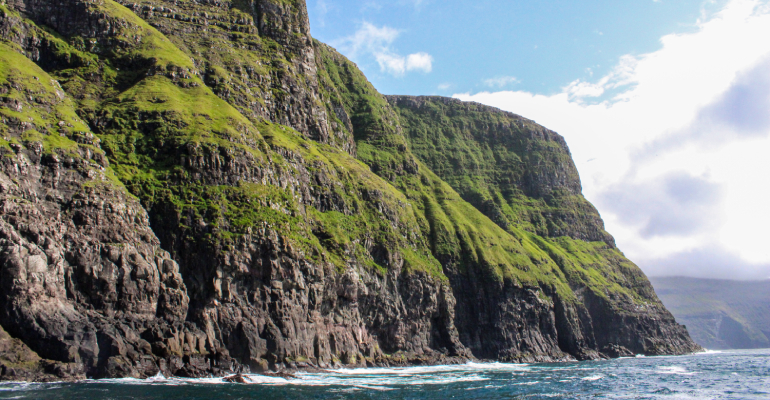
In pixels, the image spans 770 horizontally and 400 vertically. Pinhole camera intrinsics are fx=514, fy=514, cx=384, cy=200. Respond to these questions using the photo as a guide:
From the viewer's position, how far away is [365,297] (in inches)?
4737

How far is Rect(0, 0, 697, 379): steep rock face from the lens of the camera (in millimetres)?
74438

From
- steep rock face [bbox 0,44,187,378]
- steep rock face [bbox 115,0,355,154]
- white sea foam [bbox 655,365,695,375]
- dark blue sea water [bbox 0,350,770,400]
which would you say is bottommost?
white sea foam [bbox 655,365,695,375]

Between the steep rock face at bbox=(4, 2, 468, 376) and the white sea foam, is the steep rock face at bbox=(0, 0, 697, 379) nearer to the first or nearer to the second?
the steep rock face at bbox=(4, 2, 468, 376)

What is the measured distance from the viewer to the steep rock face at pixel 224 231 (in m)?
74.4

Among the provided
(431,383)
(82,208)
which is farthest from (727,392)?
(82,208)

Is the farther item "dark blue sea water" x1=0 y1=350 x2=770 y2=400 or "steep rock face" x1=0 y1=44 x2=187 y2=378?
"steep rock face" x1=0 y1=44 x2=187 y2=378

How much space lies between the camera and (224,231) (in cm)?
9469

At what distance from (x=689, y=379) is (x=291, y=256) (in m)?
71.4

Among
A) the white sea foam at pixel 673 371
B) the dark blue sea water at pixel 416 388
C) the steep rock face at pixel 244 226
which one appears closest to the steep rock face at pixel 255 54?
the steep rock face at pixel 244 226

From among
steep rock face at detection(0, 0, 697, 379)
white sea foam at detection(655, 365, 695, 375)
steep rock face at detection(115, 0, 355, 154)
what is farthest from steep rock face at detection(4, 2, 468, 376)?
white sea foam at detection(655, 365, 695, 375)

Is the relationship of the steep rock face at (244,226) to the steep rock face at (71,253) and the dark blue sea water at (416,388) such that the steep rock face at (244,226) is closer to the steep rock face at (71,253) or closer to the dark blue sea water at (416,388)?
the steep rock face at (71,253)

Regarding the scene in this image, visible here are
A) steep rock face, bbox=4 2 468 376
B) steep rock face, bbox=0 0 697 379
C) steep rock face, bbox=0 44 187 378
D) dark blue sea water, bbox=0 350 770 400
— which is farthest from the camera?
steep rock face, bbox=4 2 468 376

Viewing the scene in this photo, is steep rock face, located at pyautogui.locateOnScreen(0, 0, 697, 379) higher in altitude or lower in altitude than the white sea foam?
higher

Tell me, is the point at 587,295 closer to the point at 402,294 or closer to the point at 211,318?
the point at 402,294
